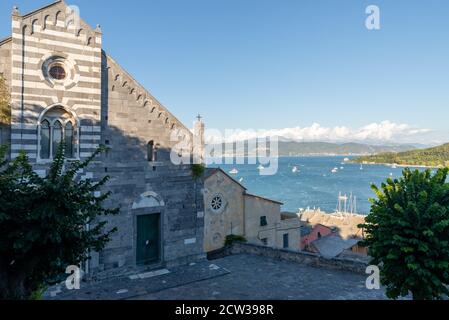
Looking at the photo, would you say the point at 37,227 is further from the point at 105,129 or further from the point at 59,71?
the point at 59,71

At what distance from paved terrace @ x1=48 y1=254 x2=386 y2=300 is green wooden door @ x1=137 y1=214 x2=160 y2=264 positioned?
1.36 metres

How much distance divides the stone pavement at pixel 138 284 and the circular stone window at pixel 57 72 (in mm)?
9549

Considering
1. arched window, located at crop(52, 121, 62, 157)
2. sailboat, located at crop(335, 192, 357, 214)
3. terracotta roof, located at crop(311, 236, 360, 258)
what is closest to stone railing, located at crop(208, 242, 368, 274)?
arched window, located at crop(52, 121, 62, 157)

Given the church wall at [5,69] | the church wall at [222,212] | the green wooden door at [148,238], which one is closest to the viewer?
the church wall at [5,69]

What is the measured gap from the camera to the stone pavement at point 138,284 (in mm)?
13141

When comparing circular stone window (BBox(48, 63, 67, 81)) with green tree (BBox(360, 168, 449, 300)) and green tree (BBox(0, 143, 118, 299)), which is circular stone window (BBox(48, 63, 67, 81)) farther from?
green tree (BBox(360, 168, 449, 300))

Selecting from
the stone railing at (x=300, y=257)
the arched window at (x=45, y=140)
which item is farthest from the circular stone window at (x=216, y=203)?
the arched window at (x=45, y=140)

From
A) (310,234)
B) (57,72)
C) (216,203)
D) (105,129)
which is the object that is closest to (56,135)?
(105,129)

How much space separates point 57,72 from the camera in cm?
1442

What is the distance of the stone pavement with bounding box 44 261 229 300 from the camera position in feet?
43.1

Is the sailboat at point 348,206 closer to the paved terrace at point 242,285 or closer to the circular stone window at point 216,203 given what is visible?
the circular stone window at point 216,203

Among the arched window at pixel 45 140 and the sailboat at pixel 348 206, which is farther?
the sailboat at pixel 348 206
